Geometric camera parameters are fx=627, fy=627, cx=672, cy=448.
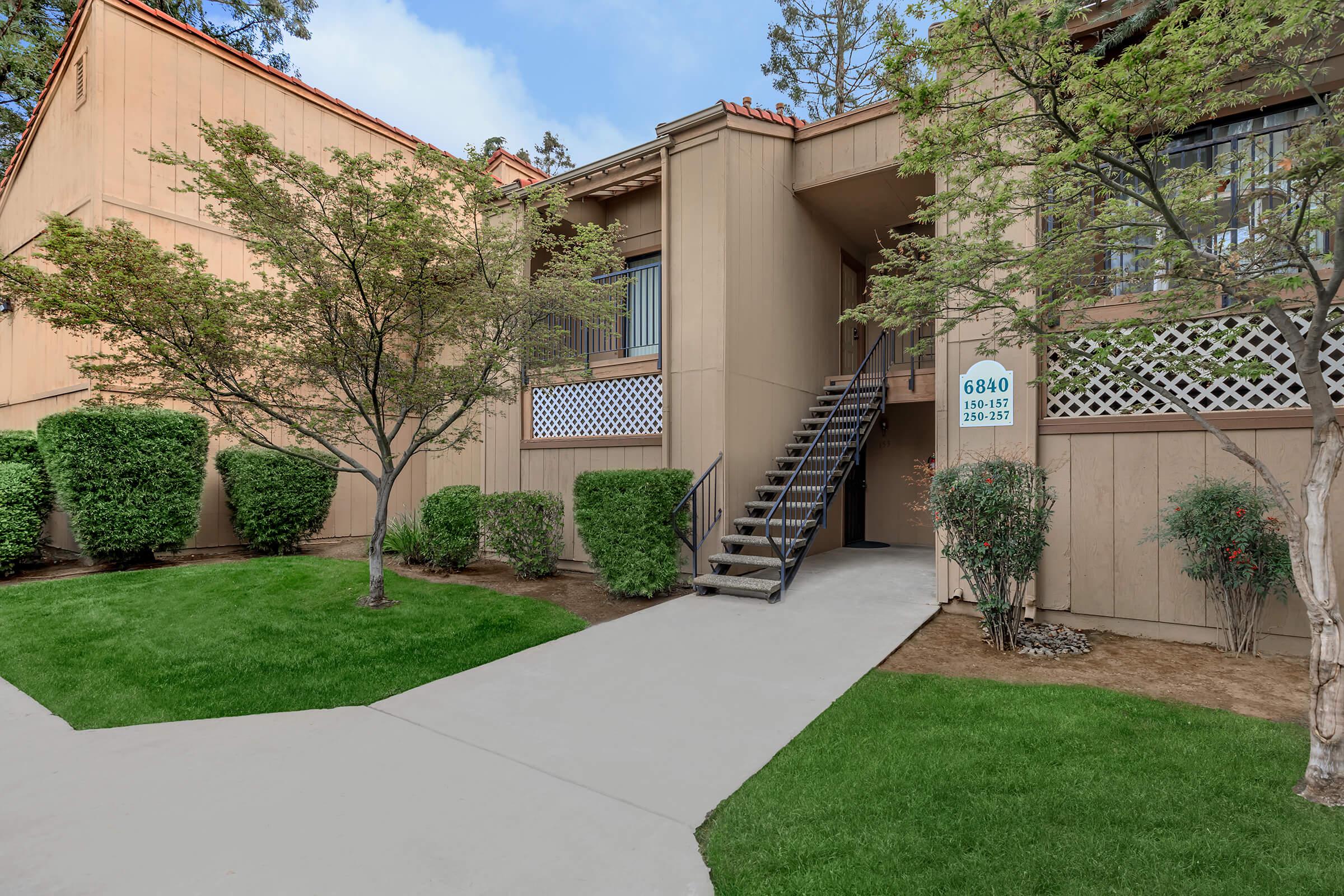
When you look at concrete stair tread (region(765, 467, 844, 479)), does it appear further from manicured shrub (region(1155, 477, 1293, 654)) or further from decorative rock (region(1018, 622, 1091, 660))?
manicured shrub (region(1155, 477, 1293, 654))

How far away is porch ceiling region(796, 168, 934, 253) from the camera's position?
7.67 m

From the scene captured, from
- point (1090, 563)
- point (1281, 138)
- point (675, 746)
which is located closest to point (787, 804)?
point (675, 746)

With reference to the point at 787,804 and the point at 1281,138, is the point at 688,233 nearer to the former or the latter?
the point at 1281,138

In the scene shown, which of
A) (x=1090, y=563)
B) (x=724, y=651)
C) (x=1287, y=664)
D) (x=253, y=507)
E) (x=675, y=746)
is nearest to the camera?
(x=675, y=746)

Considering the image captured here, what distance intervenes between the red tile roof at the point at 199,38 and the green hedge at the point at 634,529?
196 inches

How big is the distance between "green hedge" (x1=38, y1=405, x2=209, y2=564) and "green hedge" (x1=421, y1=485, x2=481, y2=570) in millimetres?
2721

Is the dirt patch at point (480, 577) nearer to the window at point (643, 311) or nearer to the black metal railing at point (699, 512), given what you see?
the black metal railing at point (699, 512)

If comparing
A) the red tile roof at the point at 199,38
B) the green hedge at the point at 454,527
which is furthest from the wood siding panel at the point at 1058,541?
the red tile roof at the point at 199,38

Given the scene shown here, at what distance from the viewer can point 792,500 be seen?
7203mm

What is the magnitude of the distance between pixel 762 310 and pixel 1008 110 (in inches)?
162

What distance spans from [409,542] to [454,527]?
1.01 metres

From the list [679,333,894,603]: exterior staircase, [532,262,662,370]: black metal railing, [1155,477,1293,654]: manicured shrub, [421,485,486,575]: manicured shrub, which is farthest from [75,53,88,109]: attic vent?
[1155,477,1293,654]: manicured shrub

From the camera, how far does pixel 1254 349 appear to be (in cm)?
473

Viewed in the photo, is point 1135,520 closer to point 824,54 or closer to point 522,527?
point 522,527
